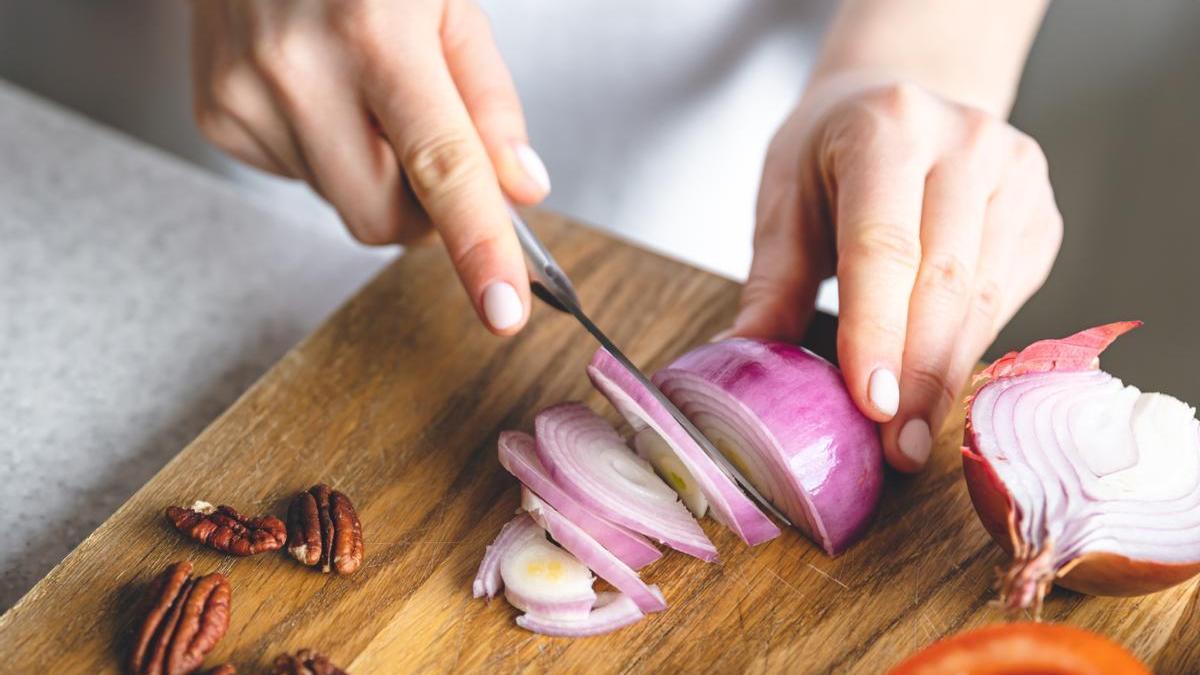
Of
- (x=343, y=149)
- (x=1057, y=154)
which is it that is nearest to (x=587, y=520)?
(x=343, y=149)

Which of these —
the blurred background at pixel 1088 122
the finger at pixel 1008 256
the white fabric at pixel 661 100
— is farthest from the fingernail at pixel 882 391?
the blurred background at pixel 1088 122

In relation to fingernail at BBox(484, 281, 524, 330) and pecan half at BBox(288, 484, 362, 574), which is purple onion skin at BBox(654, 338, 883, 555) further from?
pecan half at BBox(288, 484, 362, 574)

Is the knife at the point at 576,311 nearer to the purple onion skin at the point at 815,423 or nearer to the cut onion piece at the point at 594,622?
the purple onion skin at the point at 815,423

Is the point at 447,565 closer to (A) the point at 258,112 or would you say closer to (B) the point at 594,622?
(B) the point at 594,622

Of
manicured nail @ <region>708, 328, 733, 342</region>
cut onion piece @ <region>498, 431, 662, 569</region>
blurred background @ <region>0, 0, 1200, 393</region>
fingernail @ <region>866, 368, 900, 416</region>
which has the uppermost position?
fingernail @ <region>866, 368, 900, 416</region>

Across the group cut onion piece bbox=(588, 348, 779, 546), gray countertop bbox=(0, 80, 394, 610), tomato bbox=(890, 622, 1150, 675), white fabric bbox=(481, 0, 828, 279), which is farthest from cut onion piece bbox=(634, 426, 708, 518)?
white fabric bbox=(481, 0, 828, 279)

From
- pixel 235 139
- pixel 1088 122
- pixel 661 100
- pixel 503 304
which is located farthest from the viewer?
pixel 1088 122
